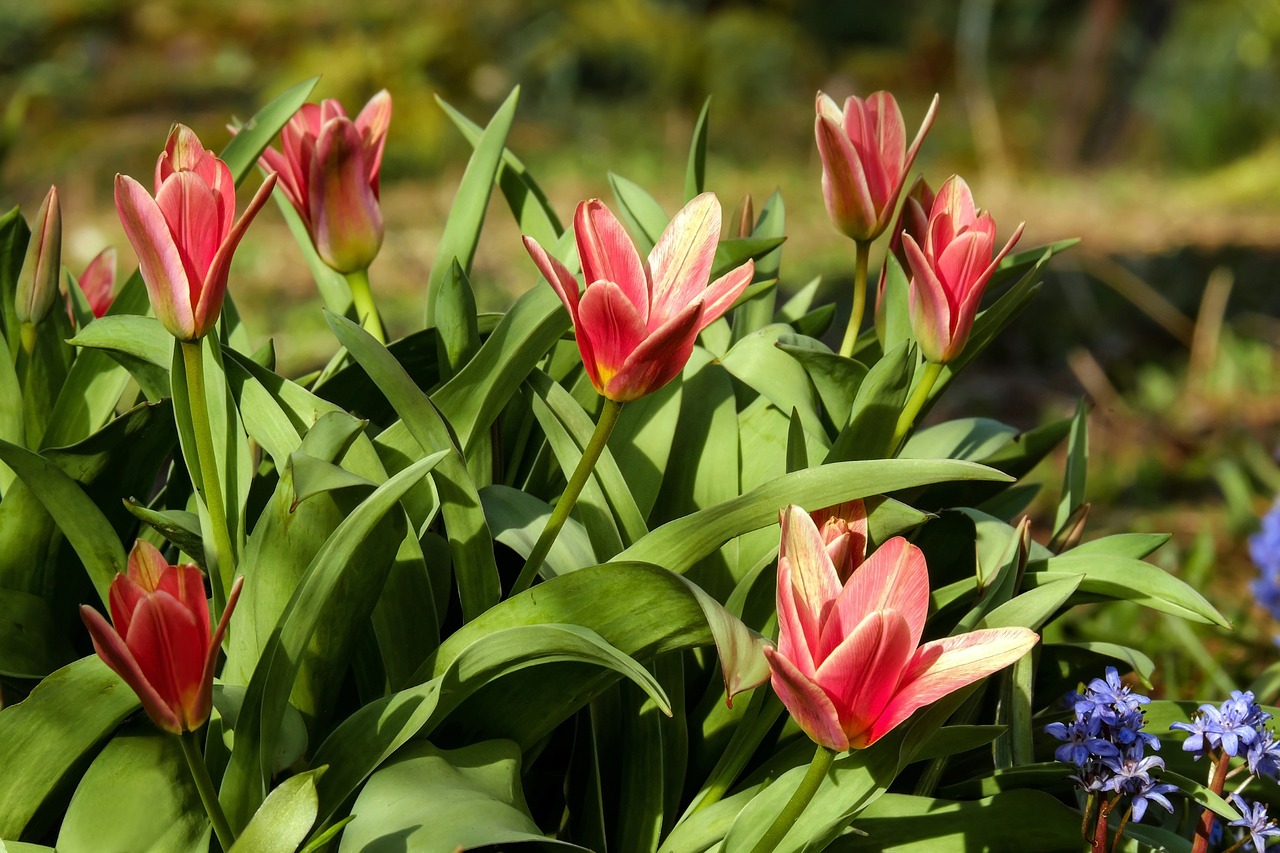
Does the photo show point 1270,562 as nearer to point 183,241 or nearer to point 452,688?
point 452,688

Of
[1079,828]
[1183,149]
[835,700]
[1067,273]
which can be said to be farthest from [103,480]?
[1183,149]

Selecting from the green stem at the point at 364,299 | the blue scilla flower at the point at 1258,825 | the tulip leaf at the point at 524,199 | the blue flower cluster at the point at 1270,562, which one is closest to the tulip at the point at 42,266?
the green stem at the point at 364,299

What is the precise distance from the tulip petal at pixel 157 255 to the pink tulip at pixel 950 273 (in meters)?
0.53

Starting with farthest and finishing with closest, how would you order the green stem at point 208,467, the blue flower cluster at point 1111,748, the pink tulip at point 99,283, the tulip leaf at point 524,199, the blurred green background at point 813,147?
the blurred green background at point 813,147 < the pink tulip at point 99,283 < the tulip leaf at point 524,199 < the blue flower cluster at point 1111,748 < the green stem at point 208,467

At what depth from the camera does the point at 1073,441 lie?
128cm

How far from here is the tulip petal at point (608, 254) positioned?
32.1 inches

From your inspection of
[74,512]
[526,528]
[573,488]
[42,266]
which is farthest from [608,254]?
[42,266]

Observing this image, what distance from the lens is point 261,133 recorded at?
119 cm

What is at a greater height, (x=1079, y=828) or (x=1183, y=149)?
(x=1183, y=149)

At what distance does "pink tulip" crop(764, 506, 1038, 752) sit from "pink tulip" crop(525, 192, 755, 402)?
0.45 ft

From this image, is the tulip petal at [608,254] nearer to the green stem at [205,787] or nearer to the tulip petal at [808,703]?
the tulip petal at [808,703]

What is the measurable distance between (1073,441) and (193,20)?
38.8ft

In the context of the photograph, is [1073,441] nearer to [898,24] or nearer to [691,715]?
[691,715]

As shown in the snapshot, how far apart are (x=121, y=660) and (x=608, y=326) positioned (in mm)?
358
